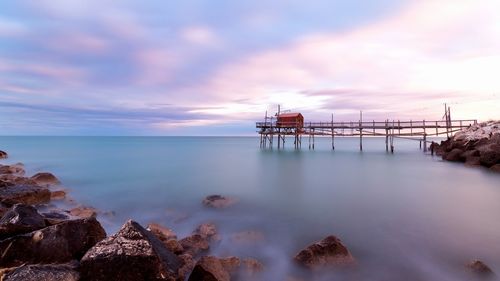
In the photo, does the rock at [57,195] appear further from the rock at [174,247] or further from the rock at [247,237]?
the rock at [174,247]

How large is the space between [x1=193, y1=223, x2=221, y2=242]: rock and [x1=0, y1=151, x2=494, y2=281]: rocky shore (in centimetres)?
94

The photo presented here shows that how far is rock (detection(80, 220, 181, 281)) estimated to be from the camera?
489 cm

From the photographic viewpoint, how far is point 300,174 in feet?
87.0

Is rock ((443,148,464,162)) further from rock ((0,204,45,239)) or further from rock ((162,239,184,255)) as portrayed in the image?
rock ((0,204,45,239))

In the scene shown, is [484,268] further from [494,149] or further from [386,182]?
[494,149]

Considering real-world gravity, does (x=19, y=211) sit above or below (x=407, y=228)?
above

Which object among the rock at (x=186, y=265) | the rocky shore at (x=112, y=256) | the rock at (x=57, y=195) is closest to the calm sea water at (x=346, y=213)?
the rocky shore at (x=112, y=256)

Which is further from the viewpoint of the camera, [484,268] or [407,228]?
[407,228]

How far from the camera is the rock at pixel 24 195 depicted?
1196cm

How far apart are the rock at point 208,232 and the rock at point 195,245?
2.49 feet

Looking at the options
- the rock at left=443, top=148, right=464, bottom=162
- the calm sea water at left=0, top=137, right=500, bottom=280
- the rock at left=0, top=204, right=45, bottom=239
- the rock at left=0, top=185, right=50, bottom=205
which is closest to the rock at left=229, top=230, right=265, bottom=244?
the calm sea water at left=0, top=137, right=500, bottom=280

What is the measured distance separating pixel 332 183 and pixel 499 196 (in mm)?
9253

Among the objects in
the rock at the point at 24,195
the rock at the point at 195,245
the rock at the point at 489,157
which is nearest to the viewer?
the rock at the point at 195,245

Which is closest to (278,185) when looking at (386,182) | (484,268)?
(386,182)
